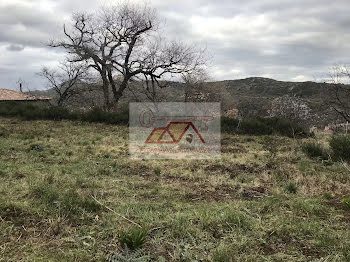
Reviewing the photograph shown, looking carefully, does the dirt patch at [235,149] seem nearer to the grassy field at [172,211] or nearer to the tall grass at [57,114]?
the grassy field at [172,211]

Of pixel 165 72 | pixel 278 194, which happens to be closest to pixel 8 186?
pixel 278 194

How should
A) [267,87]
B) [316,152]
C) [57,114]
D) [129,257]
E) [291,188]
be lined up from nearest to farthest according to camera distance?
[129,257], [291,188], [316,152], [57,114], [267,87]

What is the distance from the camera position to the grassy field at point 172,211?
2781 millimetres

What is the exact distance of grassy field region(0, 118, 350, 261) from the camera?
278 centimetres

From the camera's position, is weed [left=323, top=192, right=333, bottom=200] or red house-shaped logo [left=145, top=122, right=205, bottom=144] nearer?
weed [left=323, top=192, right=333, bottom=200]

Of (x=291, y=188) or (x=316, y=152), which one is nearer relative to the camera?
(x=291, y=188)

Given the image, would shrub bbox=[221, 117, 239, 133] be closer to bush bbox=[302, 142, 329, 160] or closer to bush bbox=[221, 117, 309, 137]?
bush bbox=[221, 117, 309, 137]

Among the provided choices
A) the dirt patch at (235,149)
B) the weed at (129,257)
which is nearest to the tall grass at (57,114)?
the dirt patch at (235,149)

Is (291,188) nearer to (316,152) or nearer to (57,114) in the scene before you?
(316,152)

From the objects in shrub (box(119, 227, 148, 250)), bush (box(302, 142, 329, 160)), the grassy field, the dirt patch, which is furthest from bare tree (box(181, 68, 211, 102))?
shrub (box(119, 227, 148, 250))

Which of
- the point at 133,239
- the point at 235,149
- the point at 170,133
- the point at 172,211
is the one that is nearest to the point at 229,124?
the point at 170,133

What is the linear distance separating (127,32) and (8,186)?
19.7 metres

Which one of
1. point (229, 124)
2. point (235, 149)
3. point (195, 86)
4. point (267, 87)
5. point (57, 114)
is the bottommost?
point (235, 149)

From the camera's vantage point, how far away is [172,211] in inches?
154
